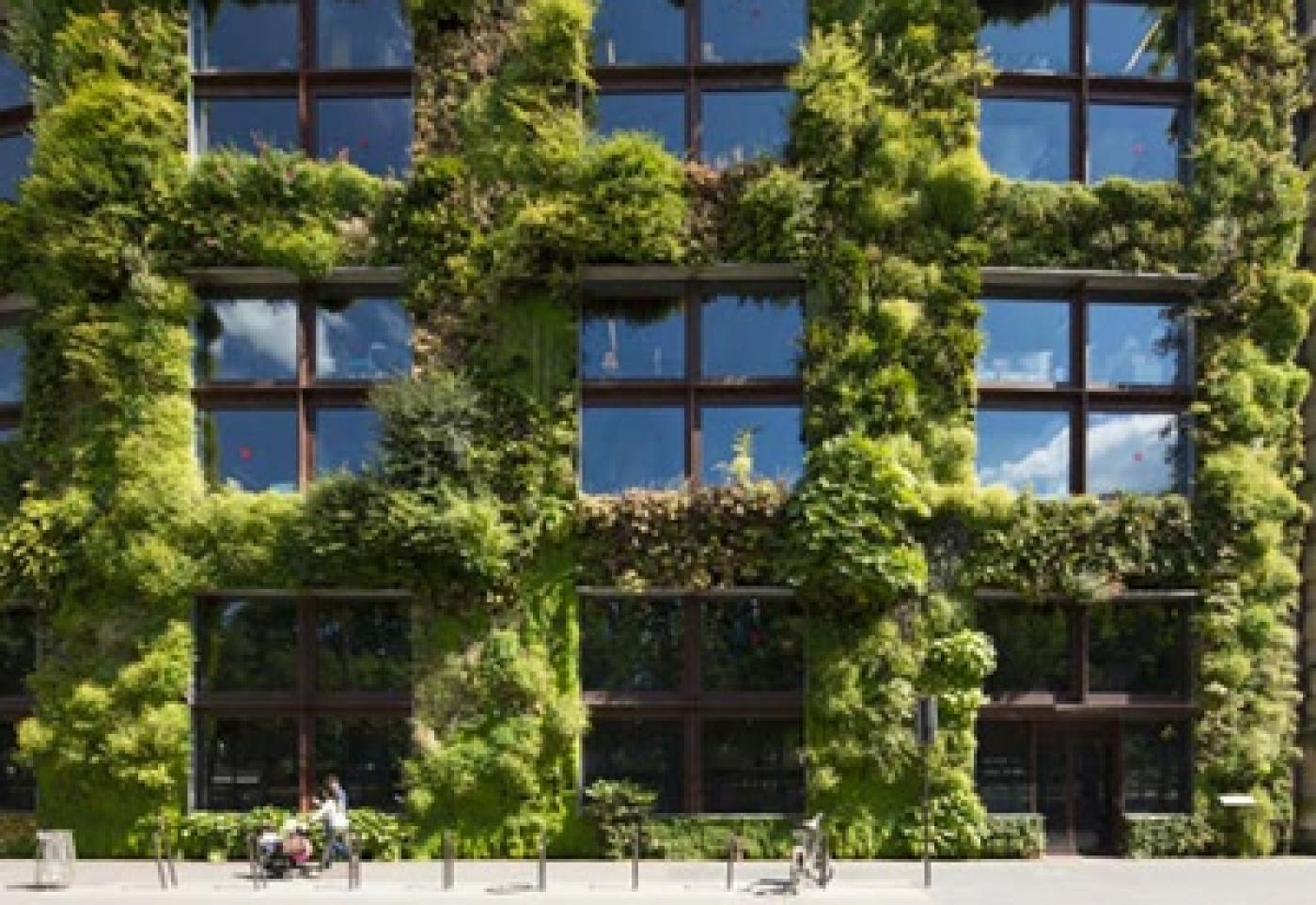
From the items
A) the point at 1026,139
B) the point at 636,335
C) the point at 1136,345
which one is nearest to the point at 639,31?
the point at 636,335

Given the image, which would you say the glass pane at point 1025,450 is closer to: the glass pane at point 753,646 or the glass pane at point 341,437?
the glass pane at point 753,646

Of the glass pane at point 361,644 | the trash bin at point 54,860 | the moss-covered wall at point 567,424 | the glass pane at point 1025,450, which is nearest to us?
the trash bin at point 54,860

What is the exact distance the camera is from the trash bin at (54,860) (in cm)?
1502

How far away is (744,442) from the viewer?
17.6 m

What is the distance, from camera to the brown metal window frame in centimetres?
1808

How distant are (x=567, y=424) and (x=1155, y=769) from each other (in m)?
11.1

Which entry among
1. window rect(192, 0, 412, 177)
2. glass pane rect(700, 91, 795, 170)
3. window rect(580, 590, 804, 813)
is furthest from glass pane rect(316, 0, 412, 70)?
window rect(580, 590, 804, 813)

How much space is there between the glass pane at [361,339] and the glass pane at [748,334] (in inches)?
198

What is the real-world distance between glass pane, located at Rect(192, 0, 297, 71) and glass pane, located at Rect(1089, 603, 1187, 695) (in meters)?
16.4

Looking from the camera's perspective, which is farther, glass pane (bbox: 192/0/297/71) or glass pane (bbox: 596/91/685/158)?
glass pane (bbox: 192/0/297/71)

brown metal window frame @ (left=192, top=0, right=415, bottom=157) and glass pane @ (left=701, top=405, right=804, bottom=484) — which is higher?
brown metal window frame @ (left=192, top=0, right=415, bottom=157)

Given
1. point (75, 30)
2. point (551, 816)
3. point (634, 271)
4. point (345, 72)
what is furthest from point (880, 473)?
point (75, 30)

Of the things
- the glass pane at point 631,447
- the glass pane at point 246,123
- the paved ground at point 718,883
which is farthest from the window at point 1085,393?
the glass pane at point 246,123

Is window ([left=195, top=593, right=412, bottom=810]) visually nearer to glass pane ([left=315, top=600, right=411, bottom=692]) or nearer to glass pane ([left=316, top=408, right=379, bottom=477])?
glass pane ([left=315, top=600, right=411, bottom=692])
